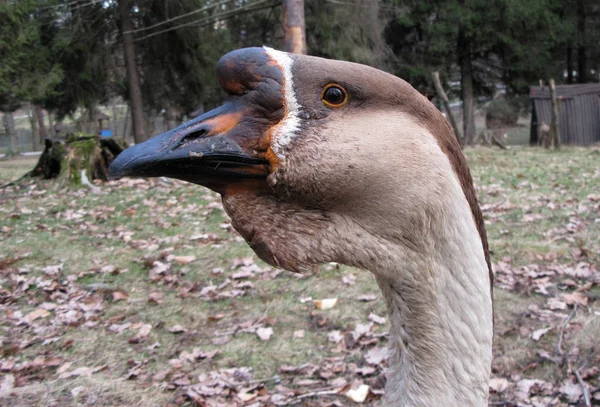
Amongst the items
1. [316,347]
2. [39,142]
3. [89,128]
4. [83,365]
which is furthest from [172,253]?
[39,142]

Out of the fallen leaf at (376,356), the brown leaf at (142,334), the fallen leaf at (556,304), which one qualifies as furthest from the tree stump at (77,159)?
the fallen leaf at (556,304)

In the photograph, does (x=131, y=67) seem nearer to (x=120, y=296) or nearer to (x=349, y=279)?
(x=120, y=296)

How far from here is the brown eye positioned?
1513mm

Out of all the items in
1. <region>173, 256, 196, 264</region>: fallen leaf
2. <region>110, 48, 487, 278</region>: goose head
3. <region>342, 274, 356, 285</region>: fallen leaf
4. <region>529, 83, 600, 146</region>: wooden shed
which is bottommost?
<region>342, 274, 356, 285</region>: fallen leaf

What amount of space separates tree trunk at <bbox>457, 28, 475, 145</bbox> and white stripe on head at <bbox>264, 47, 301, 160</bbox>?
22.0 metres

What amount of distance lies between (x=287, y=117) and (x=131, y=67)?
13537 mm

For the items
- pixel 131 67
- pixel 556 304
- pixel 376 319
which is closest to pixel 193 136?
pixel 376 319

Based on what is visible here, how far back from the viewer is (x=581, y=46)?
23438 mm

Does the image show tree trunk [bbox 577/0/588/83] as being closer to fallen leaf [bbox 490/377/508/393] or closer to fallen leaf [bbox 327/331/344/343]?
fallen leaf [bbox 327/331/344/343]

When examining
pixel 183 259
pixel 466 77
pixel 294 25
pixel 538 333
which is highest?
pixel 466 77

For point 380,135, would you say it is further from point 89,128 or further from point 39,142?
point 39,142

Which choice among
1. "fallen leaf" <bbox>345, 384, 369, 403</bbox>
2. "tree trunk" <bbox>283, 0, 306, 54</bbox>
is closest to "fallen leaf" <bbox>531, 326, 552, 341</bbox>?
"fallen leaf" <bbox>345, 384, 369, 403</bbox>

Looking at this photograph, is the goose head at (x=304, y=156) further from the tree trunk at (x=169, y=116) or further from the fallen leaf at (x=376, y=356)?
the tree trunk at (x=169, y=116)

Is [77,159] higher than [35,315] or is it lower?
higher
